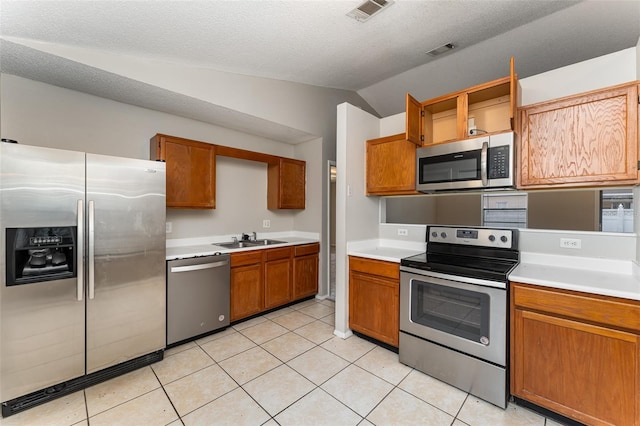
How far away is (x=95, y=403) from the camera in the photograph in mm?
1828

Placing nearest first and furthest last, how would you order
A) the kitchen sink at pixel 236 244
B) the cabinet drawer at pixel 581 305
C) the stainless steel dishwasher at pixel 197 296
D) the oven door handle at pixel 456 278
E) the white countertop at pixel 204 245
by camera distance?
the cabinet drawer at pixel 581 305 → the oven door handle at pixel 456 278 → the stainless steel dishwasher at pixel 197 296 → the white countertop at pixel 204 245 → the kitchen sink at pixel 236 244

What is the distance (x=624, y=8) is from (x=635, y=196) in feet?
5.06

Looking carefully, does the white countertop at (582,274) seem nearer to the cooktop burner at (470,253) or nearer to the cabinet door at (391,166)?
the cooktop burner at (470,253)

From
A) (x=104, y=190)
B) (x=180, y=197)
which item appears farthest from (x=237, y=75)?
(x=104, y=190)

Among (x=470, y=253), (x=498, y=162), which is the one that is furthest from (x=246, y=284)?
(x=498, y=162)

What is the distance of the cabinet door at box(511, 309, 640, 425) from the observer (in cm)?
145

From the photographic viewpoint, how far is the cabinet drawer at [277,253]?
3.34 metres

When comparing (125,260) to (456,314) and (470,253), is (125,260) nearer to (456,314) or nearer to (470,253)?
(456,314)

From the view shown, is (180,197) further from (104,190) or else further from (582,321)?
(582,321)

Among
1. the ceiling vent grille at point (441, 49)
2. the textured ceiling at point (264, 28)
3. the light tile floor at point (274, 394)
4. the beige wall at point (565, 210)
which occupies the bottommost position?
the light tile floor at point (274, 394)

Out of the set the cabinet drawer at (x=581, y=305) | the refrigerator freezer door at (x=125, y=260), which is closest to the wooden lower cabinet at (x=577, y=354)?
the cabinet drawer at (x=581, y=305)

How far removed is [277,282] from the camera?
345 centimetres

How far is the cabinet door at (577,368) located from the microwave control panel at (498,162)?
1.03m

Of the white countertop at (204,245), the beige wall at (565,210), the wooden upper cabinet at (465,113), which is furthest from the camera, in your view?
the white countertop at (204,245)
